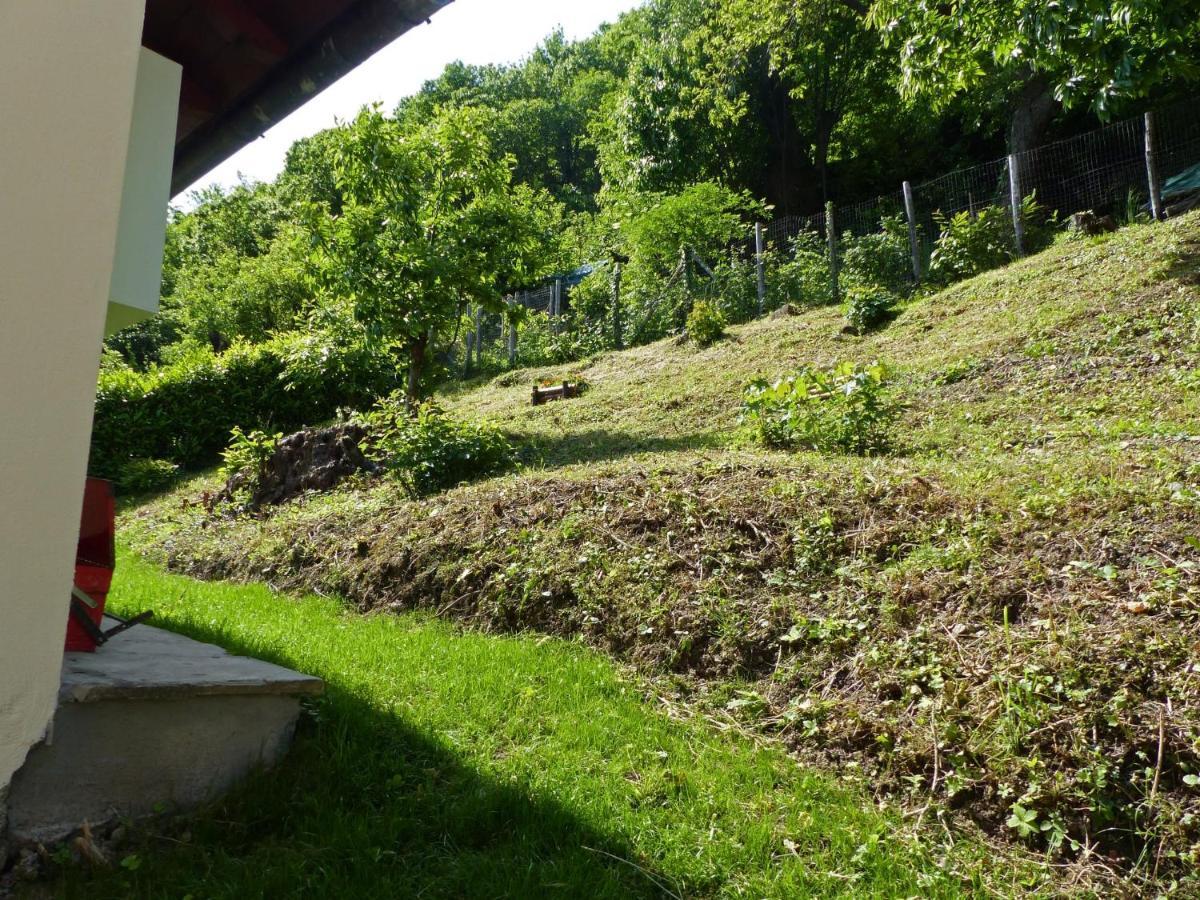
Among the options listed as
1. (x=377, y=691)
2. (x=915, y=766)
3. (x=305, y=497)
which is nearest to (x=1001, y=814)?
(x=915, y=766)

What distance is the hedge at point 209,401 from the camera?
15.6 metres

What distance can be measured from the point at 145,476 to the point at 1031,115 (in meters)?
17.3

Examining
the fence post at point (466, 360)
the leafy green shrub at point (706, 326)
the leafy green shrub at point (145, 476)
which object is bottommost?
the leafy green shrub at point (145, 476)

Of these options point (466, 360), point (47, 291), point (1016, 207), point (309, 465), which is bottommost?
point (47, 291)

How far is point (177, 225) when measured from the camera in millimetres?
41875

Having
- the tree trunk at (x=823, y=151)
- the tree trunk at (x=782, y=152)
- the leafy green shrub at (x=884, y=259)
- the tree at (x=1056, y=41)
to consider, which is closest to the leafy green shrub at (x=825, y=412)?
the tree at (x=1056, y=41)

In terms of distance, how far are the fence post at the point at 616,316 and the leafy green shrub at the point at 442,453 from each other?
30.8ft

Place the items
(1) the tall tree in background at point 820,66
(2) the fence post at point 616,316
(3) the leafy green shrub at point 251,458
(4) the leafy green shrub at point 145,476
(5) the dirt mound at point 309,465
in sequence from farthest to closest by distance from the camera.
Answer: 1. (1) the tall tree in background at point 820,66
2. (2) the fence post at point 616,316
3. (4) the leafy green shrub at point 145,476
4. (3) the leafy green shrub at point 251,458
5. (5) the dirt mound at point 309,465

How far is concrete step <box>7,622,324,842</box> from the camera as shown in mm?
2709

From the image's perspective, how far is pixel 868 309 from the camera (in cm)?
1214

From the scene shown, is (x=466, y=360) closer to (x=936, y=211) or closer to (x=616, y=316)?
(x=616, y=316)

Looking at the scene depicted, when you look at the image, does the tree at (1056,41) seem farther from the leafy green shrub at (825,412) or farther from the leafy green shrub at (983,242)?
the leafy green shrub at (825,412)

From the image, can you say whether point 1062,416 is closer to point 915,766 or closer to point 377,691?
point 915,766

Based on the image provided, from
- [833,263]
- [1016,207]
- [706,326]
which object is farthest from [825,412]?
[833,263]
